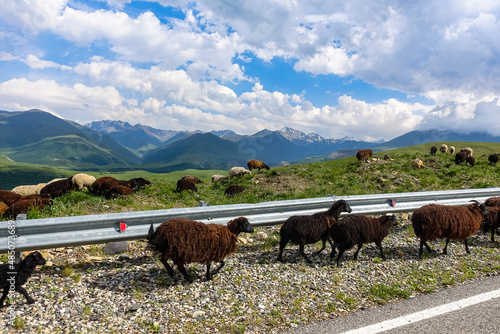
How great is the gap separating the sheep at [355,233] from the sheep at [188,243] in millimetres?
2537

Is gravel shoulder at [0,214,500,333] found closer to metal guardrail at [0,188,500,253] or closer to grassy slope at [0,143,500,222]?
metal guardrail at [0,188,500,253]

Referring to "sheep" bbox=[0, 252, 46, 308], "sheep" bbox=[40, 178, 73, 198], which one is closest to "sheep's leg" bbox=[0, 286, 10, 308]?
"sheep" bbox=[0, 252, 46, 308]

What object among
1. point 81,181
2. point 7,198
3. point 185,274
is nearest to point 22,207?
point 7,198

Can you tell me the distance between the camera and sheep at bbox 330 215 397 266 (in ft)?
20.0

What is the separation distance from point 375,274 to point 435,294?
109 cm

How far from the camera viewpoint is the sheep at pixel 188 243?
4879 millimetres

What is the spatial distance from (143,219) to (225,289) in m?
2.26

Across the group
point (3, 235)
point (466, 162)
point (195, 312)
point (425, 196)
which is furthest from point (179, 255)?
point (466, 162)

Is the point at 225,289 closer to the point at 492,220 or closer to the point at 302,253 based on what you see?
the point at 302,253

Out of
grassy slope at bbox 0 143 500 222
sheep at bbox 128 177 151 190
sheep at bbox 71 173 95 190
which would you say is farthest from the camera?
sheep at bbox 71 173 95 190

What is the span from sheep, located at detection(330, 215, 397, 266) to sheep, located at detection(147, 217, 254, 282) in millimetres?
2537

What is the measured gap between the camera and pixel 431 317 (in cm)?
394

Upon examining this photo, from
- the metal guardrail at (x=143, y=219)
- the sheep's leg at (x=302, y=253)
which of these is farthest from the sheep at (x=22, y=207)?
the sheep's leg at (x=302, y=253)

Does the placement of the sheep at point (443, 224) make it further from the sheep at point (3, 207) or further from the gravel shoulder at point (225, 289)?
the sheep at point (3, 207)
